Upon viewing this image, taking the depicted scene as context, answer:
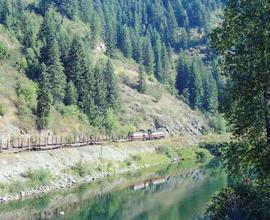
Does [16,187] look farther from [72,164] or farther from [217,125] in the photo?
[217,125]

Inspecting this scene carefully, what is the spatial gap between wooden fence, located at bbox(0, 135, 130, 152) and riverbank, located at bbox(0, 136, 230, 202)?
2214 mm

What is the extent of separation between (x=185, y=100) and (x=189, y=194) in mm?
89353

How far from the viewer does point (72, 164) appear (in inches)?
2702

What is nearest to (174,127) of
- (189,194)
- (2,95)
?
(2,95)

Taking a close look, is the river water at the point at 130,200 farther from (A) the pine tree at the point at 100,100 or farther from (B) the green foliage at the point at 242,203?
(A) the pine tree at the point at 100,100

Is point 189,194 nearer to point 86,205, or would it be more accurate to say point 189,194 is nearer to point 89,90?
point 86,205

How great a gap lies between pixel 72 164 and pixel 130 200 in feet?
49.8

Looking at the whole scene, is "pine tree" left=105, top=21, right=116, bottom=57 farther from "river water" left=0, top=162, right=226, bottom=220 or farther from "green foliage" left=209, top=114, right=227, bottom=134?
"river water" left=0, top=162, right=226, bottom=220

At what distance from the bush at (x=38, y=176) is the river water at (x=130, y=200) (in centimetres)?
299

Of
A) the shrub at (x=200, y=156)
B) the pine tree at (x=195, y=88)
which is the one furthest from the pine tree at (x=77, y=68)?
the pine tree at (x=195, y=88)

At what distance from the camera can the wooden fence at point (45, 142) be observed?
224 feet


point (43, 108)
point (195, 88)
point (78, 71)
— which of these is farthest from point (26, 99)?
point (195, 88)

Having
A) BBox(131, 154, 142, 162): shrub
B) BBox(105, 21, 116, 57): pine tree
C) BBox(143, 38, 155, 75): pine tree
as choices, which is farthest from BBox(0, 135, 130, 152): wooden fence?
BBox(143, 38, 155, 75): pine tree

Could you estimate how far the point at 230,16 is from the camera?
18484 millimetres
